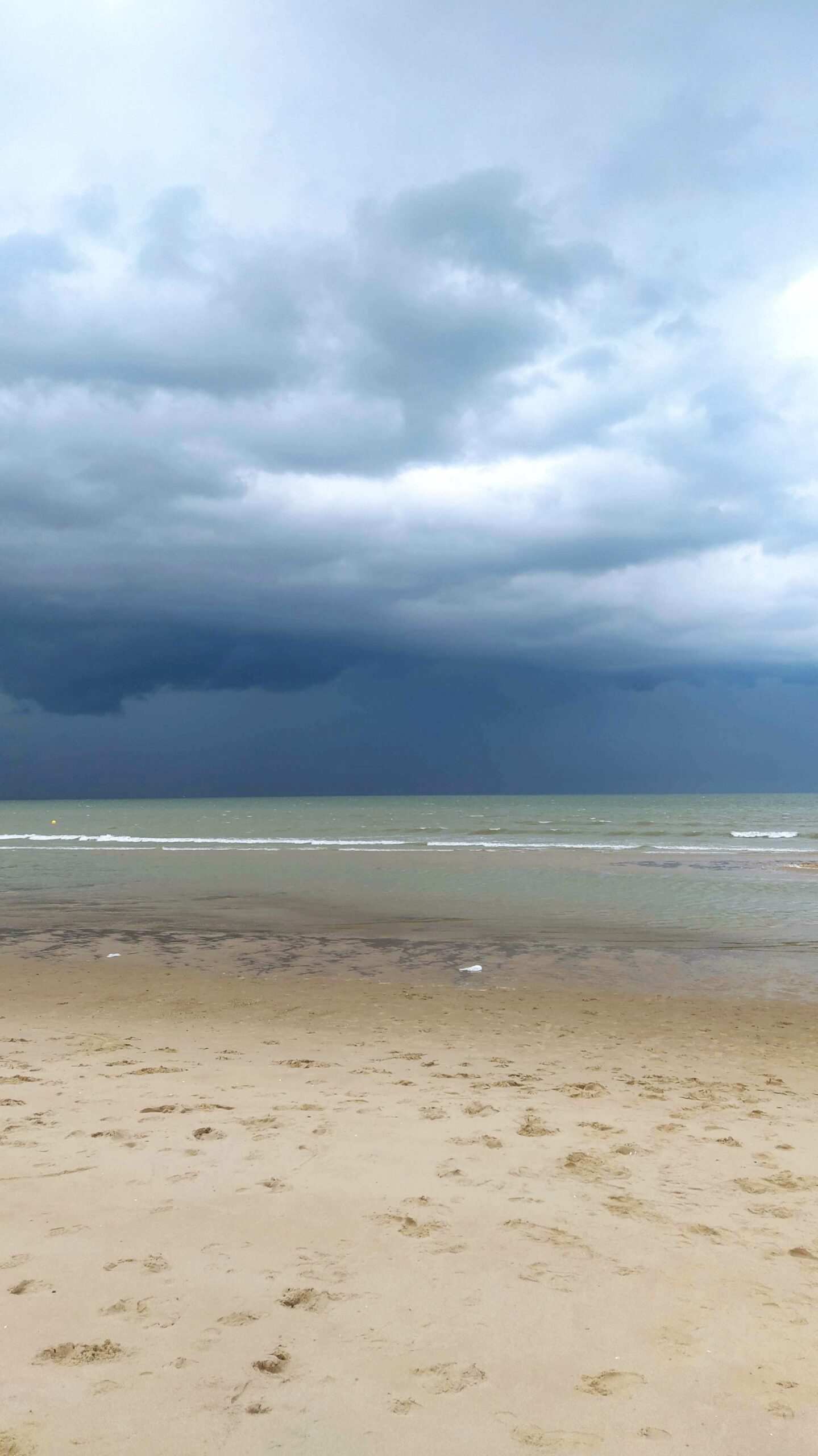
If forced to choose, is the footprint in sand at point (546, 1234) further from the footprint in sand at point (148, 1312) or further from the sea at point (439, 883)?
the sea at point (439, 883)

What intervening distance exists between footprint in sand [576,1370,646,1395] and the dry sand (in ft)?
0.04

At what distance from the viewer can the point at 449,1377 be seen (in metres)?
3.60

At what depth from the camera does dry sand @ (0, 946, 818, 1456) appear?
11.1 ft

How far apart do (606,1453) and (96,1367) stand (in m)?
2.15

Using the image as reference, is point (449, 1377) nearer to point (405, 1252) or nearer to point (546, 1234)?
point (405, 1252)

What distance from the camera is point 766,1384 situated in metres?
3.62

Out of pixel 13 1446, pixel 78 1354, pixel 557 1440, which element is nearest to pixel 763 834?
pixel 557 1440

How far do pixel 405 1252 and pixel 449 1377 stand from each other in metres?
Result: 1.05

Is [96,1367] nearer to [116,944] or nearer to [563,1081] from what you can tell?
[563,1081]

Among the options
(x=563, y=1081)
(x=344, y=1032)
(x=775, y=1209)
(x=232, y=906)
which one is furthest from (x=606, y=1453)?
(x=232, y=906)

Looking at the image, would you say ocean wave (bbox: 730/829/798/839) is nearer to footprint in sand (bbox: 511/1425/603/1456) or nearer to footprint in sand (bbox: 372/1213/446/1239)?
footprint in sand (bbox: 372/1213/446/1239)

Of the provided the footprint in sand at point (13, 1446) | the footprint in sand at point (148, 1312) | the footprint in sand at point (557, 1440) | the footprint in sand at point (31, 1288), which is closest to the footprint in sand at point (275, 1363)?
the footprint in sand at point (148, 1312)

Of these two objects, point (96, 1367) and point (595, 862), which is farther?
point (595, 862)

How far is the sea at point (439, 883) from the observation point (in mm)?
18875
